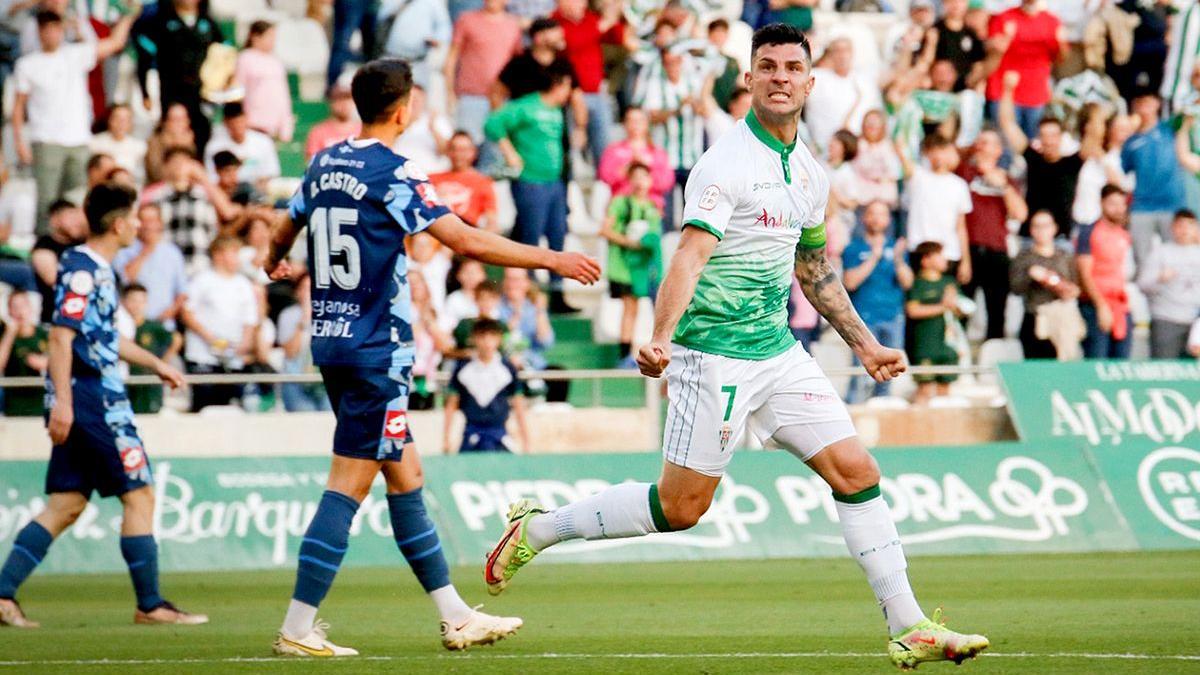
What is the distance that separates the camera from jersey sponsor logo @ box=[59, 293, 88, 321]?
10.9 meters

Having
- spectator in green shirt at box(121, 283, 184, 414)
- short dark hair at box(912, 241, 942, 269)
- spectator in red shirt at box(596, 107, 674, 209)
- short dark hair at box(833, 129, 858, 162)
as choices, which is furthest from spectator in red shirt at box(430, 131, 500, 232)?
short dark hair at box(912, 241, 942, 269)

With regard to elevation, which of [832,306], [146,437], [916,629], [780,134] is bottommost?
[146,437]

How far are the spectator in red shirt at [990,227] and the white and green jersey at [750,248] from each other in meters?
12.4

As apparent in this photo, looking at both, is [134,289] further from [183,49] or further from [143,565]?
[143,565]

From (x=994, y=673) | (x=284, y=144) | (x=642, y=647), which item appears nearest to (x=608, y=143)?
(x=284, y=144)

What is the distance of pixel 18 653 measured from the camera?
31.3 feet

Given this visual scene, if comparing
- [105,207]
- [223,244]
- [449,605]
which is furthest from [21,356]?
[449,605]

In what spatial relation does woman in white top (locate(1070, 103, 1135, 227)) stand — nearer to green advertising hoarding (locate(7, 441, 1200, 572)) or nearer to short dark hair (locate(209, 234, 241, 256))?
green advertising hoarding (locate(7, 441, 1200, 572))

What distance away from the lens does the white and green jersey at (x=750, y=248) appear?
8203 millimetres

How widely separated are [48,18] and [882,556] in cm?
1343

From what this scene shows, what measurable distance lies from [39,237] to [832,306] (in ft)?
37.9

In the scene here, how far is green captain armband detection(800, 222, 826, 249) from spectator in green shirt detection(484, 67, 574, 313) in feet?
34.5

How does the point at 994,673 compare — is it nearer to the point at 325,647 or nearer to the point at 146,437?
the point at 325,647

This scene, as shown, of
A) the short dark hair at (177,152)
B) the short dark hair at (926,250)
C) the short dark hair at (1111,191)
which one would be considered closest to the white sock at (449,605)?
the short dark hair at (177,152)
